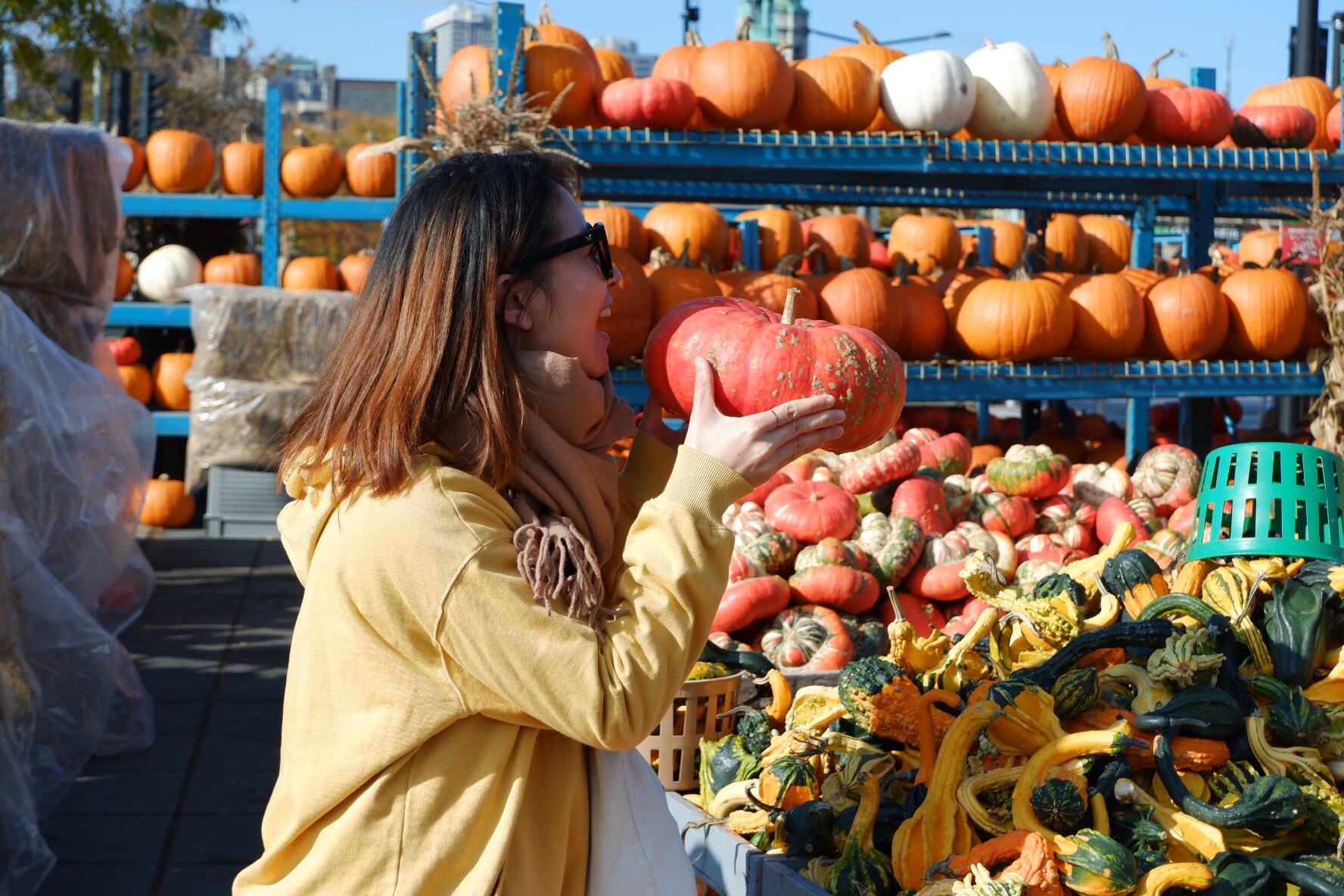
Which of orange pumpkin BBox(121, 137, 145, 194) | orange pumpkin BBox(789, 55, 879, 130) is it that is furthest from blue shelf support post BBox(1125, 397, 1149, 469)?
orange pumpkin BBox(121, 137, 145, 194)

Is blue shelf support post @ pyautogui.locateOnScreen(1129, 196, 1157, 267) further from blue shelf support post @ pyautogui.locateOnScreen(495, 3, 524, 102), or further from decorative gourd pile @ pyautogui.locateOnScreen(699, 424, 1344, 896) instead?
decorative gourd pile @ pyautogui.locateOnScreen(699, 424, 1344, 896)

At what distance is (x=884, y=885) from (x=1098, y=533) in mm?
3427

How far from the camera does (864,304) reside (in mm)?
6469

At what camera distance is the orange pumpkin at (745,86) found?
261 inches

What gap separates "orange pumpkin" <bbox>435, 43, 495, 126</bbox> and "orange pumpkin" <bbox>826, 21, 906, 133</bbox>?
2033mm

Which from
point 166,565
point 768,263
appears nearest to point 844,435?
point 768,263

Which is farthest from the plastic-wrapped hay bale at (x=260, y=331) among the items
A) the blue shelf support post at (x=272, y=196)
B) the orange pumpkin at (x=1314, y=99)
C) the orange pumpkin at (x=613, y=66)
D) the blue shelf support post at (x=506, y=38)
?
the orange pumpkin at (x=1314, y=99)

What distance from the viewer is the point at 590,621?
1633 mm

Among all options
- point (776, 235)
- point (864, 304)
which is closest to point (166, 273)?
point (776, 235)

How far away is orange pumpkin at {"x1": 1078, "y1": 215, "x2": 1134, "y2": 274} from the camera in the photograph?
9.97 m

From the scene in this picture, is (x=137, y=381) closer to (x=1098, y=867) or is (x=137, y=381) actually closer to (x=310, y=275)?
(x=310, y=275)

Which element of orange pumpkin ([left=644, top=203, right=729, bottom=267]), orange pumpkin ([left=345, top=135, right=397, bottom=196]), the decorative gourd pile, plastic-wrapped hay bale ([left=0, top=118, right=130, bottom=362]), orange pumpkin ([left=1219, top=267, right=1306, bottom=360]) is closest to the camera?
the decorative gourd pile

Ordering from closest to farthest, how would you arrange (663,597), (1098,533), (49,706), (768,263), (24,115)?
(663,597) → (49,706) → (1098,533) → (768,263) → (24,115)

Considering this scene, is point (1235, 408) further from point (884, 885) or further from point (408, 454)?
point (408, 454)
